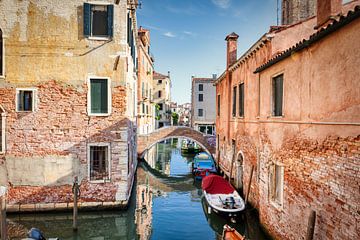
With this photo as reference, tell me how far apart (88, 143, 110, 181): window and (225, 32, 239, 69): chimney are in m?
7.68

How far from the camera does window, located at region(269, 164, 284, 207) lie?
711 cm

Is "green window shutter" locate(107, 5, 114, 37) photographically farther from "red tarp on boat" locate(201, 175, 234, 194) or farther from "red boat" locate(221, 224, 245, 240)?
"red boat" locate(221, 224, 245, 240)

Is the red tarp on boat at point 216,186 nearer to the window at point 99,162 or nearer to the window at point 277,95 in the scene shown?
the window at point 99,162

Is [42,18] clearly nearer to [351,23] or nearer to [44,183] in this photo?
[44,183]

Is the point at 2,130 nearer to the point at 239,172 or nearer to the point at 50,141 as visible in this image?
the point at 50,141

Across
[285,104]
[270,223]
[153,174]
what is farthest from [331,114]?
[153,174]

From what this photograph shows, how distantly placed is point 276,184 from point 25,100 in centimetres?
823

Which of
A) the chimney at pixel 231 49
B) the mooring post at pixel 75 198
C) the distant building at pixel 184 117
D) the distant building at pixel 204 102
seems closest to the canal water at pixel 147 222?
the mooring post at pixel 75 198

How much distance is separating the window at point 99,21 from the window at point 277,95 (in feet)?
18.1

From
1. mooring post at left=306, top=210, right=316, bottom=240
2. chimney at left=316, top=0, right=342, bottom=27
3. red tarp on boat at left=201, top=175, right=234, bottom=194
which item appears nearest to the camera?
mooring post at left=306, top=210, right=316, bottom=240

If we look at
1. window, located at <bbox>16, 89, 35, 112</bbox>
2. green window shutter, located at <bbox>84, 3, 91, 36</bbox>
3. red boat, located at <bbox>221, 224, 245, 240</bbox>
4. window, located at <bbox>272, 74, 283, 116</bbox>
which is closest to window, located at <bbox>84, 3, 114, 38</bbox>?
green window shutter, located at <bbox>84, 3, 91, 36</bbox>

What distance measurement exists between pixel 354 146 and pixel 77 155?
8.05 m

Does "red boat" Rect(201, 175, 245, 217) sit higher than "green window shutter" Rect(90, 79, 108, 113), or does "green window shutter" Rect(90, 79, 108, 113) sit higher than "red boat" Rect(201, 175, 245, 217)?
"green window shutter" Rect(90, 79, 108, 113)

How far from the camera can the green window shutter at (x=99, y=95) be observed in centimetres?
949
